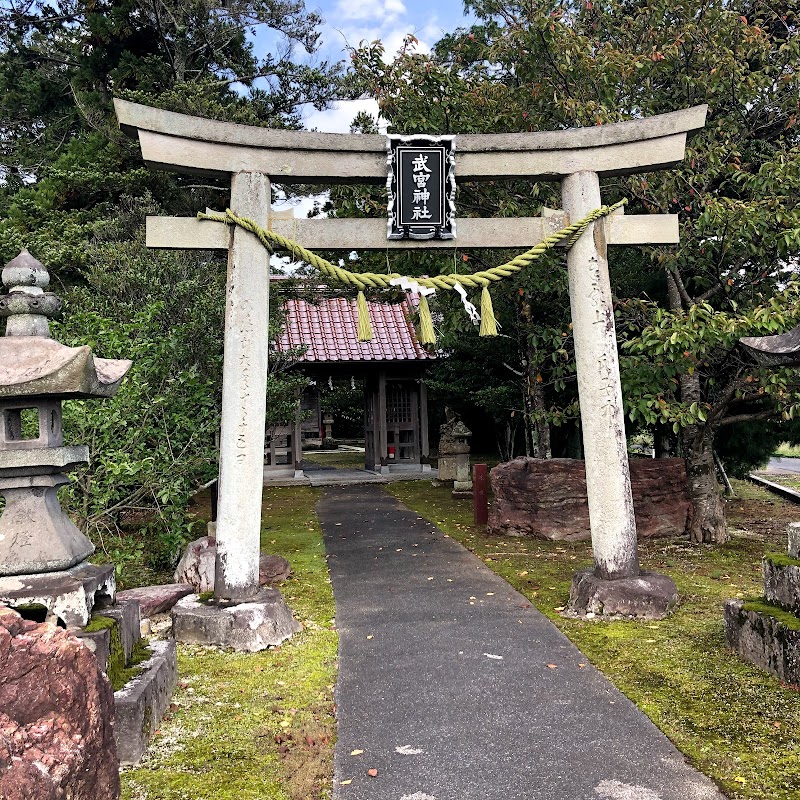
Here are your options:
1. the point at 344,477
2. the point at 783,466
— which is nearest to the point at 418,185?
the point at 344,477

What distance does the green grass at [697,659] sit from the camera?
349 cm

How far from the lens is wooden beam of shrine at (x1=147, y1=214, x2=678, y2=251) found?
19.3ft

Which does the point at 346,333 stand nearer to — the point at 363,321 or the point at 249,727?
the point at 363,321

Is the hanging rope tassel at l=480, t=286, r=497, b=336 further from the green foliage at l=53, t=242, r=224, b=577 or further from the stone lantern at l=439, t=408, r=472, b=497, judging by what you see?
the stone lantern at l=439, t=408, r=472, b=497

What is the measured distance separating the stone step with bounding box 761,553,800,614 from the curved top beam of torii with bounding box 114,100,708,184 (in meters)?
3.71

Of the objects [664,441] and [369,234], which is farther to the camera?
[664,441]

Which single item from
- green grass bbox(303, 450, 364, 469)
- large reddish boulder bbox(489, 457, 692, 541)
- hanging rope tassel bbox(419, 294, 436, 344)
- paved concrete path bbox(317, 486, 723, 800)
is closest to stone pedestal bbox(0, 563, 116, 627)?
paved concrete path bbox(317, 486, 723, 800)

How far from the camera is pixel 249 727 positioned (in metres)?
4.05

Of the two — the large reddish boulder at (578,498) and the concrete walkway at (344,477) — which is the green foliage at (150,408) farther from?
the concrete walkway at (344,477)

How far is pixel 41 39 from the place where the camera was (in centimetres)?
1692

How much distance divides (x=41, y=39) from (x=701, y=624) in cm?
1950

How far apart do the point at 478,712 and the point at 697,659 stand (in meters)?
1.82

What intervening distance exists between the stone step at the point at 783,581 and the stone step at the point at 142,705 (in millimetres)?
4121

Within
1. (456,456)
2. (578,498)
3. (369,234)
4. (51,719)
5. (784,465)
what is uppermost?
(369,234)
